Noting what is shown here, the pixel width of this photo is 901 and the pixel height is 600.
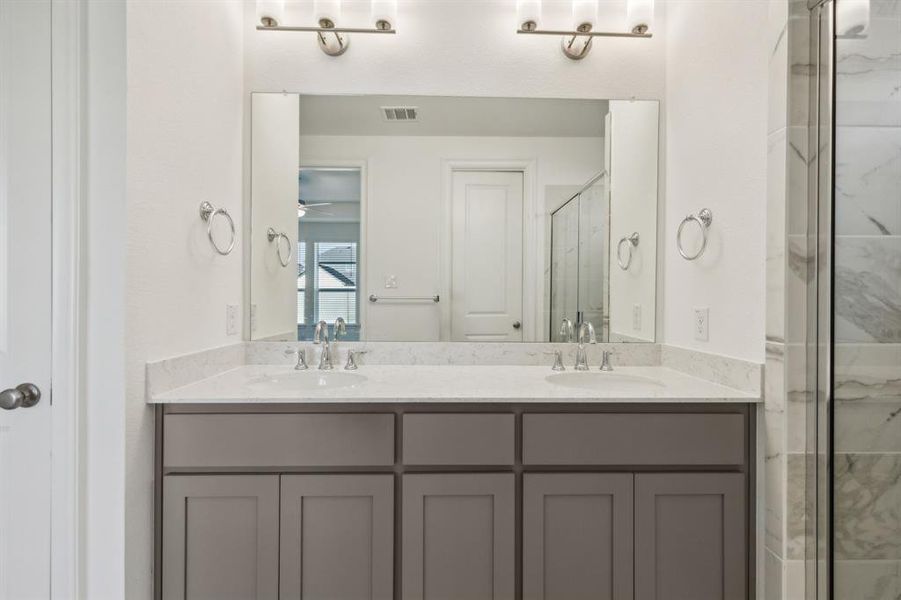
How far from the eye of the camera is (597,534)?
1.44 meters

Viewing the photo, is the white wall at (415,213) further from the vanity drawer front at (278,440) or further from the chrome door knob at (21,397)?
the chrome door knob at (21,397)

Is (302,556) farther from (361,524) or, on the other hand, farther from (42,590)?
(42,590)

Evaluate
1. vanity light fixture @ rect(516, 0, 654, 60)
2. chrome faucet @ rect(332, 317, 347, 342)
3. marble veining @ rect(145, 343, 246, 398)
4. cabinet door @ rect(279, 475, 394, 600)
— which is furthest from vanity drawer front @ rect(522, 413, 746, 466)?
vanity light fixture @ rect(516, 0, 654, 60)

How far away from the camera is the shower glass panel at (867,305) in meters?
1.17

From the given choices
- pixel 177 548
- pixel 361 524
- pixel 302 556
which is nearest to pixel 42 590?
pixel 177 548

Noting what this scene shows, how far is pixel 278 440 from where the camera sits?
1.41 metres

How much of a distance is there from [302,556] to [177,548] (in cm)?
36

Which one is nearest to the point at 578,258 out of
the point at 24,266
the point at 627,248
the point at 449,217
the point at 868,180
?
the point at 627,248

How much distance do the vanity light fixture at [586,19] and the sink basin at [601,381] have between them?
4.42ft

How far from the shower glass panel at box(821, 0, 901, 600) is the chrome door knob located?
2.10 meters

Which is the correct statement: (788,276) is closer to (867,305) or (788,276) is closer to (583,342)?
(867,305)

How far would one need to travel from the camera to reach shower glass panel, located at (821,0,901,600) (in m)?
1.17

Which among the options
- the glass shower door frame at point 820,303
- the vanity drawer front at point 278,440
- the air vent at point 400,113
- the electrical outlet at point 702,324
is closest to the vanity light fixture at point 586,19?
the air vent at point 400,113

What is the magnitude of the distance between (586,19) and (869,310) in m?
1.44
